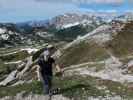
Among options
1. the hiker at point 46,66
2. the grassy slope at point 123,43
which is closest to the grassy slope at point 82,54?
the grassy slope at point 123,43

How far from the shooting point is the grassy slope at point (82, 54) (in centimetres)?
6956

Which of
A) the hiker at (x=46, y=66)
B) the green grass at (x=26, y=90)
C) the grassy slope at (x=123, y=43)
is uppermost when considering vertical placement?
the hiker at (x=46, y=66)

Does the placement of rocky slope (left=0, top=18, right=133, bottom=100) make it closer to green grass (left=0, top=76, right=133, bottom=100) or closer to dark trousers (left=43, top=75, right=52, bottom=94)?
green grass (left=0, top=76, right=133, bottom=100)

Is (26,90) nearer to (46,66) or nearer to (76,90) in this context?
(76,90)

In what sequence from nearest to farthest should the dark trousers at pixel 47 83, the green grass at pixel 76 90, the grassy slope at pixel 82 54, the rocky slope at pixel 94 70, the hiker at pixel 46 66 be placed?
the hiker at pixel 46 66
the dark trousers at pixel 47 83
the green grass at pixel 76 90
the rocky slope at pixel 94 70
the grassy slope at pixel 82 54

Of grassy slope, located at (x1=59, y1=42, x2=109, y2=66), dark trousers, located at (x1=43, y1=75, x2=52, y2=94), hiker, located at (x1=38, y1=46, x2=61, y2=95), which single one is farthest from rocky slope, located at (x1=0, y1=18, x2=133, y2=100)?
hiker, located at (x1=38, y1=46, x2=61, y2=95)

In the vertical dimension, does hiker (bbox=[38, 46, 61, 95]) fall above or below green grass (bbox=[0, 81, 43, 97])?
above

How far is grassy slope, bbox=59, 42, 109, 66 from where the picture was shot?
228 ft

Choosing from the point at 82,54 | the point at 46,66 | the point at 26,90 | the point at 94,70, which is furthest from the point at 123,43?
the point at 46,66

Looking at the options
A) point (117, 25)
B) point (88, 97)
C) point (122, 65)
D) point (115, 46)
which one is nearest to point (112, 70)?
point (122, 65)

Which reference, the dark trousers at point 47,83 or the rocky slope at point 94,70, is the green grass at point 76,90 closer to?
the rocky slope at point 94,70

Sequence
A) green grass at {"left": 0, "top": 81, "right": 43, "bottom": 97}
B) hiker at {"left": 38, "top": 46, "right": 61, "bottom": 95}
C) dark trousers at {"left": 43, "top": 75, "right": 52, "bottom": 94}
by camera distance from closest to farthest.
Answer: hiker at {"left": 38, "top": 46, "right": 61, "bottom": 95} → dark trousers at {"left": 43, "top": 75, "right": 52, "bottom": 94} → green grass at {"left": 0, "top": 81, "right": 43, "bottom": 97}

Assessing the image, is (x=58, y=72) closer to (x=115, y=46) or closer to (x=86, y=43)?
(x=115, y=46)

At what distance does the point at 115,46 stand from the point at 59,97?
149ft
